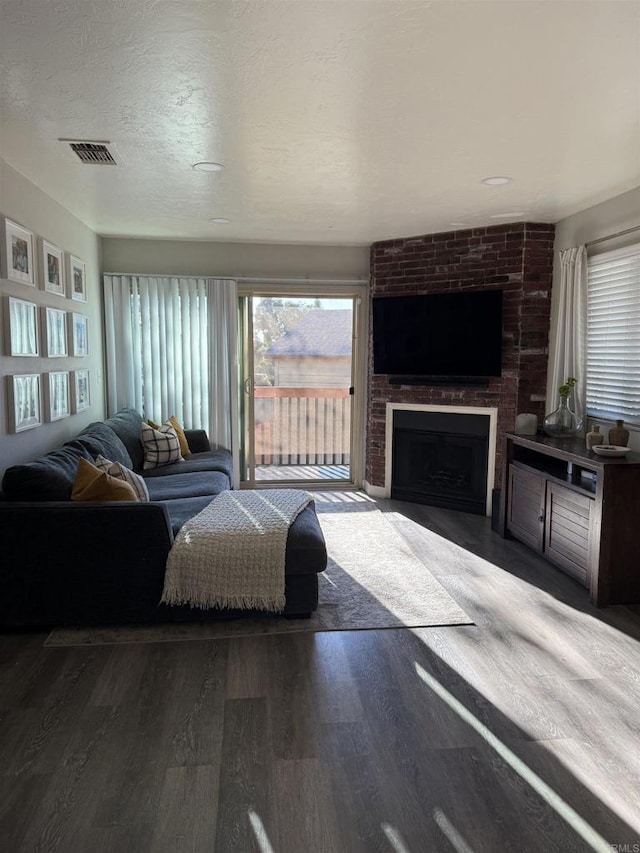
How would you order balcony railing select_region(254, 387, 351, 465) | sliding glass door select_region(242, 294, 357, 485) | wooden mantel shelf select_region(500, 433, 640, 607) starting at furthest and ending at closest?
balcony railing select_region(254, 387, 351, 465) < sliding glass door select_region(242, 294, 357, 485) < wooden mantel shelf select_region(500, 433, 640, 607)

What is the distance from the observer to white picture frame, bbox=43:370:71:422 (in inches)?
149

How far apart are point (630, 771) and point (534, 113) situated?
2.63m

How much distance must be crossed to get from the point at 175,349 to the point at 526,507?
140 inches

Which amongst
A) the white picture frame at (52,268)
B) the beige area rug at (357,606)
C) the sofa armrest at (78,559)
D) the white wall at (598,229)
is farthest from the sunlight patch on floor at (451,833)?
the white picture frame at (52,268)

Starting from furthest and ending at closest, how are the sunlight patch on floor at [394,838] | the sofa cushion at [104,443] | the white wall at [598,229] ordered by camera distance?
the sofa cushion at [104,443], the white wall at [598,229], the sunlight patch on floor at [394,838]

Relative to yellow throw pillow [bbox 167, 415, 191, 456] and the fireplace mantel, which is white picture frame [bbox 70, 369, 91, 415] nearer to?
yellow throw pillow [bbox 167, 415, 191, 456]

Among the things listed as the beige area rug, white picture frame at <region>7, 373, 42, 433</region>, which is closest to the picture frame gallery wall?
white picture frame at <region>7, 373, 42, 433</region>

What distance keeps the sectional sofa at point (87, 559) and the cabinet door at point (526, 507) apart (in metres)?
1.72

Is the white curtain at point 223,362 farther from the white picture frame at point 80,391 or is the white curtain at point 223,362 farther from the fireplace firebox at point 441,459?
the fireplace firebox at point 441,459

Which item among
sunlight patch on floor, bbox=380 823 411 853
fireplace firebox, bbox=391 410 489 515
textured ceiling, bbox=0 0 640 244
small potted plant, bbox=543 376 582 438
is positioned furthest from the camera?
fireplace firebox, bbox=391 410 489 515

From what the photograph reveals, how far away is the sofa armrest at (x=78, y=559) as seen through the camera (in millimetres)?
2727

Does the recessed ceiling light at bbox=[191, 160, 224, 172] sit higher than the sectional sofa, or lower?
higher

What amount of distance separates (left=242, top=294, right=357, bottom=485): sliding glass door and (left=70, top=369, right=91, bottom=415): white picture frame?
1.60m

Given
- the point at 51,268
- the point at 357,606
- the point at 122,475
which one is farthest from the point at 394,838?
the point at 51,268
